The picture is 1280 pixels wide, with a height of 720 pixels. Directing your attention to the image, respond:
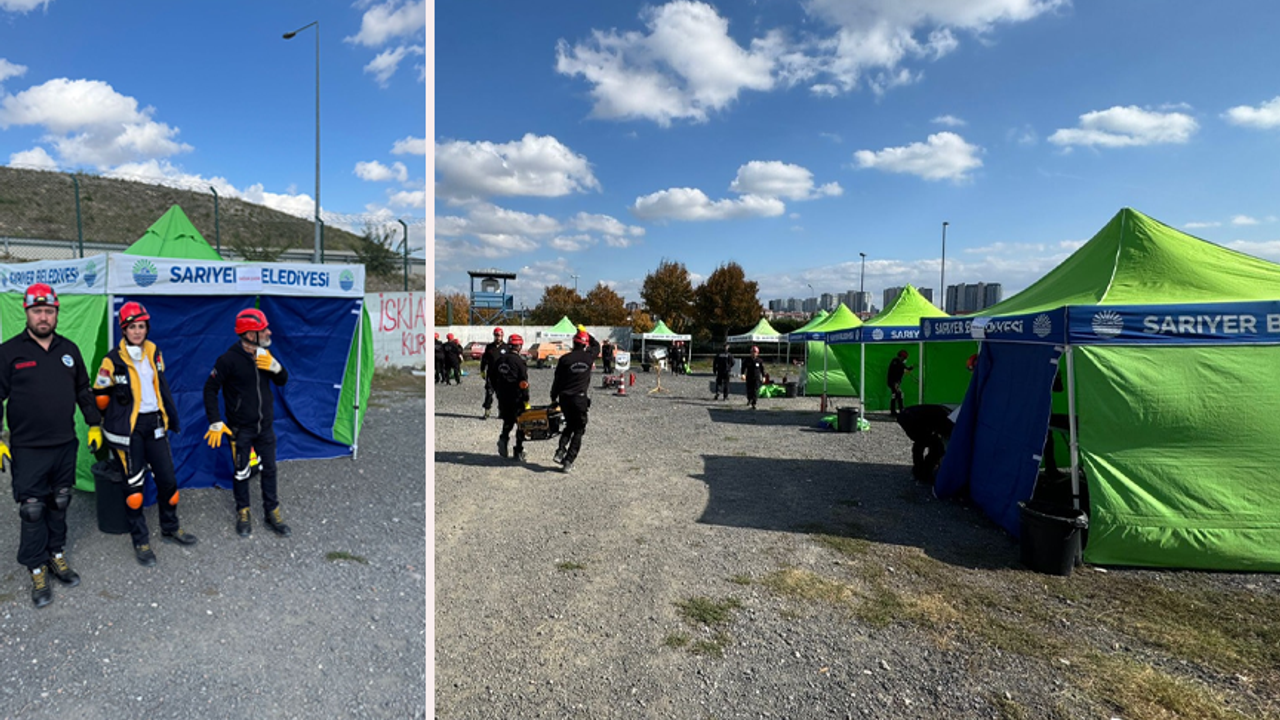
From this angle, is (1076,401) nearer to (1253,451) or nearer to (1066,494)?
(1253,451)

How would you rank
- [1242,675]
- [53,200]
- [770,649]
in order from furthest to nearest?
[53,200] → [770,649] → [1242,675]

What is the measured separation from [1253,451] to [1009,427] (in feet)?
5.68

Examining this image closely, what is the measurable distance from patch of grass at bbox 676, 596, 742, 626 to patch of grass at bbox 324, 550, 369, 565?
2453 mm

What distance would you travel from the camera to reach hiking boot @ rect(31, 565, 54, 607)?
4004 millimetres

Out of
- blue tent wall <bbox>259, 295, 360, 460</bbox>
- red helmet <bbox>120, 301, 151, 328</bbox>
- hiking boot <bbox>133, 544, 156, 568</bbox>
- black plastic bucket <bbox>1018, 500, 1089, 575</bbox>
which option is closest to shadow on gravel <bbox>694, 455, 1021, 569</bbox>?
black plastic bucket <bbox>1018, 500, 1089, 575</bbox>

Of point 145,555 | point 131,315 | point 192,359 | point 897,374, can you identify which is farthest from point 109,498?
point 897,374

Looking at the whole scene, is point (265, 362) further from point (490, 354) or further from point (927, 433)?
point (927, 433)

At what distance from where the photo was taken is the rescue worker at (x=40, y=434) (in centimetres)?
412

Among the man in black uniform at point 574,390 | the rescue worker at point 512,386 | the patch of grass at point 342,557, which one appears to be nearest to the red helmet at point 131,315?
the patch of grass at point 342,557

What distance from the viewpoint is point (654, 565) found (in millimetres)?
5090

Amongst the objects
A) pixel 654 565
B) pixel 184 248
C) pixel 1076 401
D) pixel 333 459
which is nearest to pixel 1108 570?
pixel 1076 401

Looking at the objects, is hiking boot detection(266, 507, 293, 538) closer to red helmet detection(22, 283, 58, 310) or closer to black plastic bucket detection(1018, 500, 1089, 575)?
red helmet detection(22, 283, 58, 310)

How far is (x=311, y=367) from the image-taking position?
7508 mm

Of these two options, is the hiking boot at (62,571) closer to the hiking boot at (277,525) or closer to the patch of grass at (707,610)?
→ the hiking boot at (277,525)
